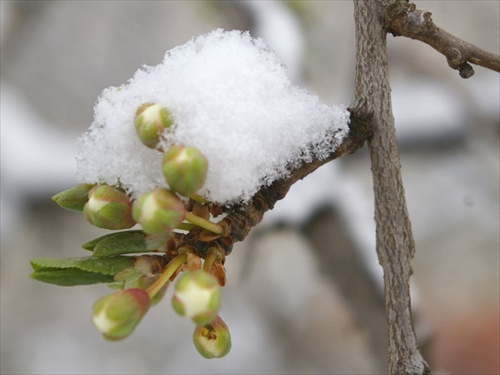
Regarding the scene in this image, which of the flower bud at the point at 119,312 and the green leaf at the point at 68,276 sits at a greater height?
the green leaf at the point at 68,276

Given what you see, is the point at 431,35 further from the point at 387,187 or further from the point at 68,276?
the point at 68,276

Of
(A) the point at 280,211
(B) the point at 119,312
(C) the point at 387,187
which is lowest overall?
(B) the point at 119,312

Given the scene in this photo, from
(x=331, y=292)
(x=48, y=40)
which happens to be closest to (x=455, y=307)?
(x=331, y=292)

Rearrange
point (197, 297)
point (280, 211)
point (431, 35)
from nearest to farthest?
point (197, 297) < point (431, 35) < point (280, 211)

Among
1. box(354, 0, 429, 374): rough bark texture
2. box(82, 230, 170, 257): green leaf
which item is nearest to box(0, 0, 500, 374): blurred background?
box(354, 0, 429, 374): rough bark texture

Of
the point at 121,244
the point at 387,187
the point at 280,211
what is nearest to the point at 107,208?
the point at 121,244

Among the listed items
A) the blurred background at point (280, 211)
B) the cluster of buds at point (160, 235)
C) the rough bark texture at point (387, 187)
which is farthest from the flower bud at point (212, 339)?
the blurred background at point (280, 211)

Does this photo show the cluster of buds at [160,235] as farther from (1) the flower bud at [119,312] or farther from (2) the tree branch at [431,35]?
(2) the tree branch at [431,35]
